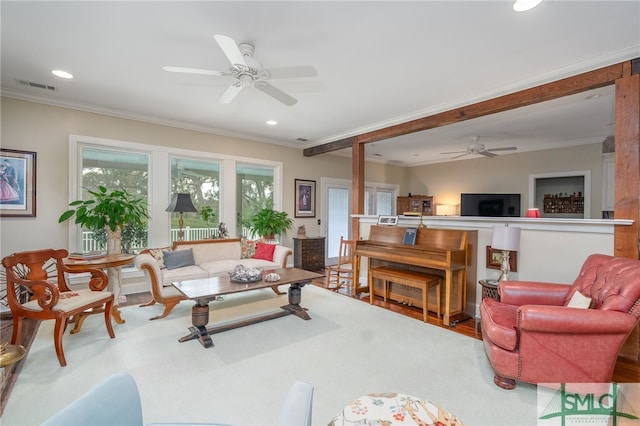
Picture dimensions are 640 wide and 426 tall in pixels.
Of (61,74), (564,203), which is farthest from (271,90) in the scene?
(564,203)

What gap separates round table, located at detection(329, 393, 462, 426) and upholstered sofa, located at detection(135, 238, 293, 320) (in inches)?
98.1

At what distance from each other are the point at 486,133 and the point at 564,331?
441 centimetres

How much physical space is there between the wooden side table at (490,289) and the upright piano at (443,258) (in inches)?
10.6

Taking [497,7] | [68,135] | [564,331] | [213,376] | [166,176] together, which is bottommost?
[213,376]

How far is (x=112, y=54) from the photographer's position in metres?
2.80

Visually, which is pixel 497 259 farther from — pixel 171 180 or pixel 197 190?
pixel 171 180

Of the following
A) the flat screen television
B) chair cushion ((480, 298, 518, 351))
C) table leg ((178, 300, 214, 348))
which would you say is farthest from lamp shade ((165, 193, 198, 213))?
the flat screen television

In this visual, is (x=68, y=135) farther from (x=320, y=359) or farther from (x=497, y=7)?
(x=497, y=7)

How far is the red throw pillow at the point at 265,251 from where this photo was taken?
191 inches

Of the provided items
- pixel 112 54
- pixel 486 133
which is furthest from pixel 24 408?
pixel 486 133

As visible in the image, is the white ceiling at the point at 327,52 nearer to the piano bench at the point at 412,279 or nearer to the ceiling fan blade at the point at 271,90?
the ceiling fan blade at the point at 271,90

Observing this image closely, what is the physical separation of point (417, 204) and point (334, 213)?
252cm

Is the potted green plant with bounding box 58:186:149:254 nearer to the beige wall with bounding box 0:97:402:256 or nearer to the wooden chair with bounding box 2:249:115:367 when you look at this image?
the beige wall with bounding box 0:97:402:256

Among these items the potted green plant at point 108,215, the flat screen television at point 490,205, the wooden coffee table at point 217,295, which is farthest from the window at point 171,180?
the flat screen television at point 490,205
